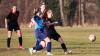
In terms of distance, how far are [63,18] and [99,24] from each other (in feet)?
16.4

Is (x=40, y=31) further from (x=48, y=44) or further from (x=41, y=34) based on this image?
(x=48, y=44)

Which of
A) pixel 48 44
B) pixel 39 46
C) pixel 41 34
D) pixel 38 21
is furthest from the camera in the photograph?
pixel 39 46

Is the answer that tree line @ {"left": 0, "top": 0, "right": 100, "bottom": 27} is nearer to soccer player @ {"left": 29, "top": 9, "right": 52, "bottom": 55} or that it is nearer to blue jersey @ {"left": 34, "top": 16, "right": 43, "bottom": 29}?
soccer player @ {"left": 29, "top": 9, "right": 52, "bottom": 55}

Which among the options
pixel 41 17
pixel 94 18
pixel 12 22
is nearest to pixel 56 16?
pixel 94 18

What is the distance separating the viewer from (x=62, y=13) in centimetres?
6825

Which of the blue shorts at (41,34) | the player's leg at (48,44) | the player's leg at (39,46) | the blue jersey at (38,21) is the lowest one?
the player's leg at (39,46)

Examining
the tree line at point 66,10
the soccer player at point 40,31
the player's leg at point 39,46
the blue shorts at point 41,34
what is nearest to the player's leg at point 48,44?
the soccer player at point 40,31

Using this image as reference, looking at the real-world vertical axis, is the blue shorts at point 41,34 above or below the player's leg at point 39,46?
above

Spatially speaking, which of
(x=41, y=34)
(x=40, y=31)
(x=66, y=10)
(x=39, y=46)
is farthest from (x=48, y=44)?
(x=66, y=10)

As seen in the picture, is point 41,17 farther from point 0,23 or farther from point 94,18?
point 94,18

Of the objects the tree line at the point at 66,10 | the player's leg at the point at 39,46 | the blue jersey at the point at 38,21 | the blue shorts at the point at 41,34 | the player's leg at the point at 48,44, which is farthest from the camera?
the tree line at the point at 66,10

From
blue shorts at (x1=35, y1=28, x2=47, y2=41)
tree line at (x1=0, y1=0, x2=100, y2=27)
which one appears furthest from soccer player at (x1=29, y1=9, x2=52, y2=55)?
tree line at (x1=0, y1=0, x2=100, y2=27)

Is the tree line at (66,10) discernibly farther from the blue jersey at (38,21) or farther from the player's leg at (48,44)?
the player's leg at (48,44)

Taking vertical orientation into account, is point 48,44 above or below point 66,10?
above
